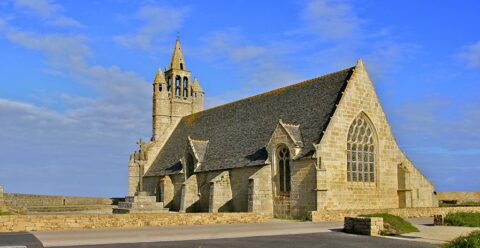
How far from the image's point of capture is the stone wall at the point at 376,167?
89.5ft

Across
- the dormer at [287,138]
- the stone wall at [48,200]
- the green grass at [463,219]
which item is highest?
the dormer at [287,138]

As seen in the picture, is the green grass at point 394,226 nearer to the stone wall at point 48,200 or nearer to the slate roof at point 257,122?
the slate roof at point 257,122

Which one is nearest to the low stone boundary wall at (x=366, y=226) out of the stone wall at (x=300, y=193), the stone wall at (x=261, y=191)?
the stone wall at (x=300, y=193)

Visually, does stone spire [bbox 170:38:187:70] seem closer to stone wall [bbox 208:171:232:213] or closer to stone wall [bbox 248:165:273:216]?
stone wall [bbox 208:171:232:213]

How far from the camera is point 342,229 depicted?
19719 millimetres

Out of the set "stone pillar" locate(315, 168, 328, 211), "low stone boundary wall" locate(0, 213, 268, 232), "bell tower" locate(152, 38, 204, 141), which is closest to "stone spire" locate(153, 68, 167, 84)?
"bell tower" locate(152, 38, 204, 141)

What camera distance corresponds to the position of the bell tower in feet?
163

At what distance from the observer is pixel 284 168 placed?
28.9 meters

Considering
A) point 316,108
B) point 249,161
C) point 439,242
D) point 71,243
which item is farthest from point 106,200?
point 439,242

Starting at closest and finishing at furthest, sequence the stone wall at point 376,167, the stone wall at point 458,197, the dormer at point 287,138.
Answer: the stone wall at point 376,167, the dormer at point 287,138, the stone wall at point 458,197

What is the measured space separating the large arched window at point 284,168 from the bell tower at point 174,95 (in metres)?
21.1

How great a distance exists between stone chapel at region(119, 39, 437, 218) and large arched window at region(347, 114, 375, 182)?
6 cm

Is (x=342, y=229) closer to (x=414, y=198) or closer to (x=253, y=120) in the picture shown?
(x=414, y=198)

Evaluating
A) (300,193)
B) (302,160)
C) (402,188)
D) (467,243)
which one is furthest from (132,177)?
(467,243)
